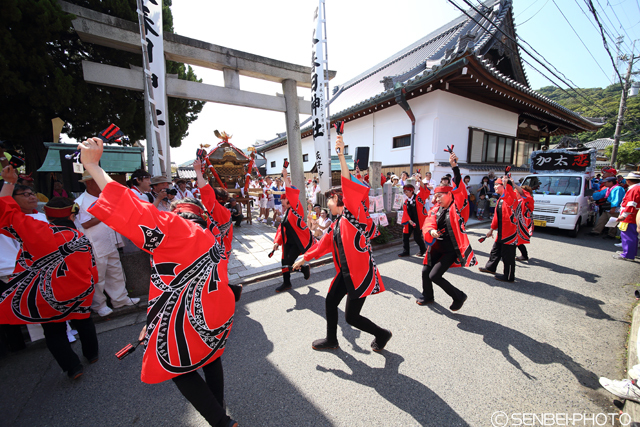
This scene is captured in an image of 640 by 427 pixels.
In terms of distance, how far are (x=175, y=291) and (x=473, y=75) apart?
10550 mm

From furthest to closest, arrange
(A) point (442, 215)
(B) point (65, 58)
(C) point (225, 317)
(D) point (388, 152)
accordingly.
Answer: (D) point (388, 152) < (B) point (65, 58) < (A) point (442, 215) < (C) point (225, 317)

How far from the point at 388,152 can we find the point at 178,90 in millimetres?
9003

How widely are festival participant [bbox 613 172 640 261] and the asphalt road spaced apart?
1788 millimetres

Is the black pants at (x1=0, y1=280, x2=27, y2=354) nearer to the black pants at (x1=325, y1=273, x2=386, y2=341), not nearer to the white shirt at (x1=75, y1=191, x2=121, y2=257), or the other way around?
the white shirt at (x1=75, y1=191, x2=121, y2=257)

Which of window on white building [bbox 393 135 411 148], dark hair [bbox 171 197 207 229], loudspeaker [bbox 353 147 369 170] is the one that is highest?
window on white building [bbox 393 135 411 148]

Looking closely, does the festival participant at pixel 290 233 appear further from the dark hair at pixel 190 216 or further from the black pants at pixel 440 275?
the dark hair at pixel 190 216

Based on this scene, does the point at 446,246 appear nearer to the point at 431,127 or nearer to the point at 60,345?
the point at 60,345

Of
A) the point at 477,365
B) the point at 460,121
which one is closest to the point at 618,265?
the point at 477,365

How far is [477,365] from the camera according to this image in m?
2.72

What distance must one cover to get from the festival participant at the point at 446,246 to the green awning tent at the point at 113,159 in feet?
26.6

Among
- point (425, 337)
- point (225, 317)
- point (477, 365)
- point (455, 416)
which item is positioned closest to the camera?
point (225, 317)

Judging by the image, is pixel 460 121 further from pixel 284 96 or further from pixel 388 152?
pixel 284 96

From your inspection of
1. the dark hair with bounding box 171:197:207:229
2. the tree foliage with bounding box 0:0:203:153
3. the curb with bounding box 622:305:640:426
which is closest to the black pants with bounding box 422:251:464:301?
the curb with bounding box 622:305:640:426

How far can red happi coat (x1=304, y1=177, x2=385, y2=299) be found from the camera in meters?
2.67
